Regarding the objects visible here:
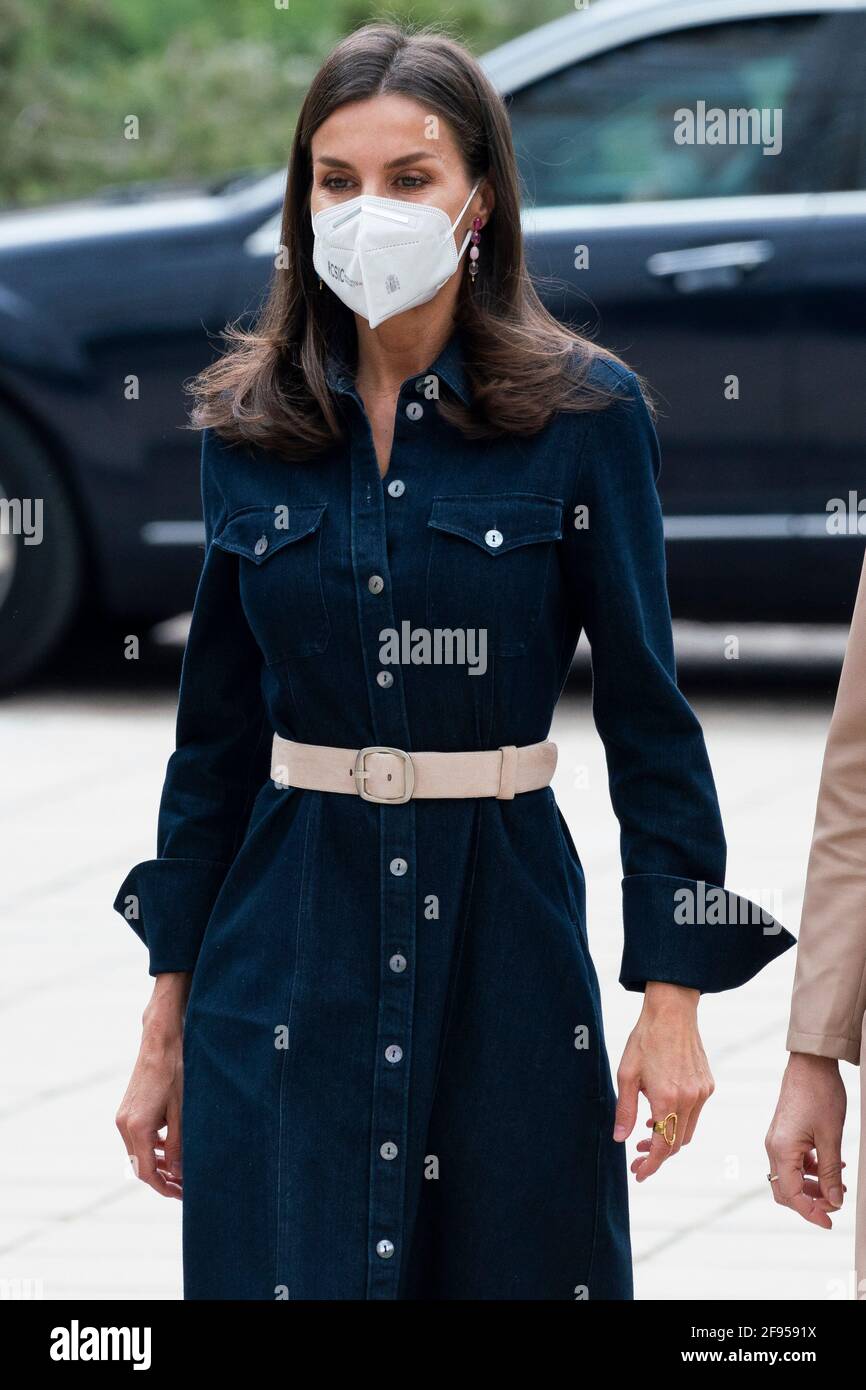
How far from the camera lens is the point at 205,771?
2.69m

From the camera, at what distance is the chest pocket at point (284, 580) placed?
2531mm

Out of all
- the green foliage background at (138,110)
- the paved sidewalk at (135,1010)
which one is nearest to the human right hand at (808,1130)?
the paved sidewalk at (135,1010)

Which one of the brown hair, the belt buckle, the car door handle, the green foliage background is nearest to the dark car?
the car door handle

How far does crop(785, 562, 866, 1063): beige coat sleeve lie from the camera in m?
2.37

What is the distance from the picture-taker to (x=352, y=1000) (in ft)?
8.17

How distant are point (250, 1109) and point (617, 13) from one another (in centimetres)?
561

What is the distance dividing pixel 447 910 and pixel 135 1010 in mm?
2736

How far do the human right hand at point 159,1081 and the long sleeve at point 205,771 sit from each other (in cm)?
3

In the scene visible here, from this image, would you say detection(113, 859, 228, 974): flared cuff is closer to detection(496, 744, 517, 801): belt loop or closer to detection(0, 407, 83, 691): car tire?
detection(496, 744, 517, 801): belt loop

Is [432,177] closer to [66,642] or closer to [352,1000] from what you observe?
[352,1000]

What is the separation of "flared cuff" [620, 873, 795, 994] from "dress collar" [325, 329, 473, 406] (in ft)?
1.74

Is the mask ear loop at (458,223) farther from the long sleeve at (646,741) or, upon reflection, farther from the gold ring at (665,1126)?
the gold ring at (665,1126)
